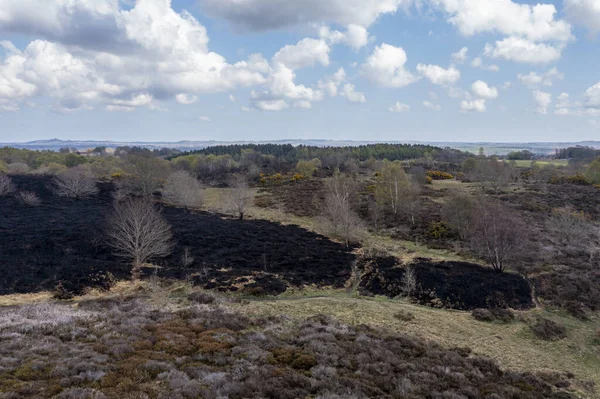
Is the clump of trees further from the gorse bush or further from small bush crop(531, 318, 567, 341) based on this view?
the gorse bush

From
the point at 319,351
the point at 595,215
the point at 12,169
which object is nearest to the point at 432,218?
the point at 595,215

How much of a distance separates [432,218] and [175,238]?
33.1 m

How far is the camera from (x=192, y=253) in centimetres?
3419

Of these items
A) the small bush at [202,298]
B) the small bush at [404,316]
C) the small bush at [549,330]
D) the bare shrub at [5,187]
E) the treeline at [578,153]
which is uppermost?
the treeline at [578,153]

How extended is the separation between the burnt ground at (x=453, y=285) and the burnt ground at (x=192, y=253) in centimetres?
310

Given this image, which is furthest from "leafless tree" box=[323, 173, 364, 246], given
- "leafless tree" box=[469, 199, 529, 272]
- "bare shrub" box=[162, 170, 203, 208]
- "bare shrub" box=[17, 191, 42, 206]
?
"bare shrub" box=[17, 191, 42, 206]

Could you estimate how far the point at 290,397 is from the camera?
1052cm

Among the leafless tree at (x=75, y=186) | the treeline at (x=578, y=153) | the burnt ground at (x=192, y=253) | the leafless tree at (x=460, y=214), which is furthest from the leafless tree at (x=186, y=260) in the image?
the treeline at (x=578, y=153)

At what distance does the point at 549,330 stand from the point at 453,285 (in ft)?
23.1

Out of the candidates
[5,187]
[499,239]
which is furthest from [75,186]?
[499,239]

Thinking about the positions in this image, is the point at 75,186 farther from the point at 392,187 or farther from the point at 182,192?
the point at 392,187

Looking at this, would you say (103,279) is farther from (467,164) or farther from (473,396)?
(467,164)

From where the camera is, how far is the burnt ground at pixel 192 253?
26.8 metres

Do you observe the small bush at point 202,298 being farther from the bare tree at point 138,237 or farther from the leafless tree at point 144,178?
the leafless tree at point 144,178
